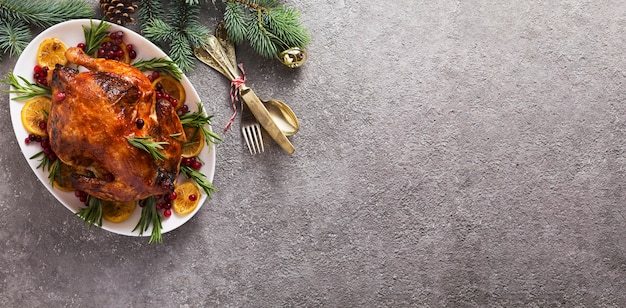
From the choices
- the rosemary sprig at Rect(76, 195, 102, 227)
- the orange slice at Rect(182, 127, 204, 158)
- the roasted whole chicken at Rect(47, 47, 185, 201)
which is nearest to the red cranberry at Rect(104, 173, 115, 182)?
the roasted whole chicken at Rect(47, 47, 185, 201)

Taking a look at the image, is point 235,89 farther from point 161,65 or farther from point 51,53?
point 51,53

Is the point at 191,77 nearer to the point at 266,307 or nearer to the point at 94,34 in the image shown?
the point at 94,34

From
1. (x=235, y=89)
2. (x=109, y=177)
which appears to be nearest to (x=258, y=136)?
(x=235, y=89)

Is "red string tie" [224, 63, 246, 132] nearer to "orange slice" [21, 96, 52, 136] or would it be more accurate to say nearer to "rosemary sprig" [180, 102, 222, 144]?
"rosemary sprig" [180, 102, 222, 144]

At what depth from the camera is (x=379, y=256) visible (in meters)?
2.24

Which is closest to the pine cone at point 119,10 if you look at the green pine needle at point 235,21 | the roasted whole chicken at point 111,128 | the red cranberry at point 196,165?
the roasted whole chicken at point 111,128

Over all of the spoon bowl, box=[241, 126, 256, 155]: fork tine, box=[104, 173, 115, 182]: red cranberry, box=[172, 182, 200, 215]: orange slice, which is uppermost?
the spoon bowl

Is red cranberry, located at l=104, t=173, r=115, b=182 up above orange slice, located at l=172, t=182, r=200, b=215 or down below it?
above

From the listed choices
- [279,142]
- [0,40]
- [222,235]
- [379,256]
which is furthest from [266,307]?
[0,40]

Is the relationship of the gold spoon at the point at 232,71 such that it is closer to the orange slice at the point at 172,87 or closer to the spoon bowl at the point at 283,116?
the spoon bowl at the point at 283,116

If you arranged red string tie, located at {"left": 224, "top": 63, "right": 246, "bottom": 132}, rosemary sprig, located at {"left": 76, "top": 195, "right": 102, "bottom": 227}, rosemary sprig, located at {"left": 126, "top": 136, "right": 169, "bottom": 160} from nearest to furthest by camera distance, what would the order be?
1. rosemary sprig, located at {"left": 126, "top": 136, "right": 169, "bottom": 160}
2. rosemary sprig, located at {"left": 76, "top": 195, "right": 102, "bottom": 227}
3. red string tie, located at {"left": 224, "top": 63, "right": 246, "bottom": 132}

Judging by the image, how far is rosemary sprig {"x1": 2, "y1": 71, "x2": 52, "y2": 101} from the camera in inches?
76.3

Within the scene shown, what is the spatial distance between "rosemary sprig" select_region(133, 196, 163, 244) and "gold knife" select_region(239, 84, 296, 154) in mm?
433

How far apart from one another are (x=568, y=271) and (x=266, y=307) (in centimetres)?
108
